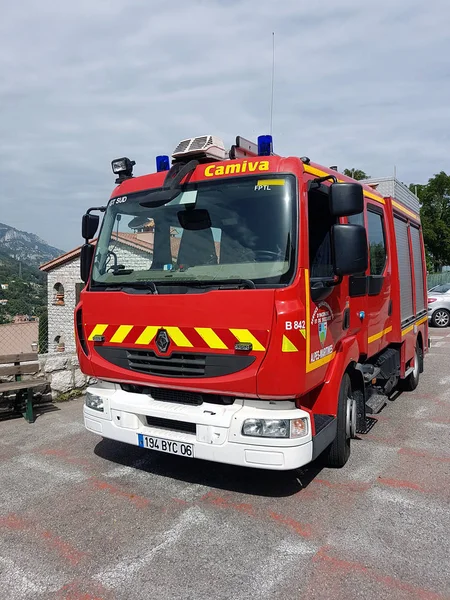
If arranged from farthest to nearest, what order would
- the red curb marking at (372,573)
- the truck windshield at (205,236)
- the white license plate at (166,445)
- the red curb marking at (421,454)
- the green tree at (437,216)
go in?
the green tree at (437,216) < the red curb marking at (421,454) < the white license plate at (166,445) < the truck windshield at (205,236) < the red curb marking at (372,573)

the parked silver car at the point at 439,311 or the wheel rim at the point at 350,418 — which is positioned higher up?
the parked silver car at the point at 439,311

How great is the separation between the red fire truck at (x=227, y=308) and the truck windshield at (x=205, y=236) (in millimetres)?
11

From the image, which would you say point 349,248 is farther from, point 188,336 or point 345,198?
point 188,336

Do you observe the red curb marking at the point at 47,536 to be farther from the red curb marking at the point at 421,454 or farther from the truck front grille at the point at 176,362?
the red curb marking at the point at 421,454

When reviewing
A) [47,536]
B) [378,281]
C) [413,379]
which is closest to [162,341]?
[47,536]

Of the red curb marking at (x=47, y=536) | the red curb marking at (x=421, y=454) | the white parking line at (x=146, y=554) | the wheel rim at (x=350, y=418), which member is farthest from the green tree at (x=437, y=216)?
the red curb marking at (x=47, y=536)

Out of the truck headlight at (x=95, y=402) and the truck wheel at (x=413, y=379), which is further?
the truck wheel at (x=413, y=379)

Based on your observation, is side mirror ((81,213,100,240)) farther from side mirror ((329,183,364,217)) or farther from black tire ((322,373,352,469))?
black tire ((322,373,352,469))

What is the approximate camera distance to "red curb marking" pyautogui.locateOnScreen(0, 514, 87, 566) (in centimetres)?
307

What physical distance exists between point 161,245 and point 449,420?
4.17 meters

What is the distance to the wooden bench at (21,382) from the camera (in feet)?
19.5

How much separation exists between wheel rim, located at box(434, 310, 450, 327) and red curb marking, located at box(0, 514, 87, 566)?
16407 millimetres

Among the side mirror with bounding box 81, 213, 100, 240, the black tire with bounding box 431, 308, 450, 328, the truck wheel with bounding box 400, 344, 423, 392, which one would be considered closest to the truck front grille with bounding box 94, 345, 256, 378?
the side mirror with bounding box 81, 213, 100, 240

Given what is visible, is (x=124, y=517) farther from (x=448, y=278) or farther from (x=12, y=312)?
(x=448, y=278)
